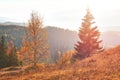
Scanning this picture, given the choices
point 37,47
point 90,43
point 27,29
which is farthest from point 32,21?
point 90,43

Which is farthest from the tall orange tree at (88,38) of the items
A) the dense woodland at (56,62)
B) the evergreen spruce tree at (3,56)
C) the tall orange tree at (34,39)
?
the evergreen spruce tree at (3,56)

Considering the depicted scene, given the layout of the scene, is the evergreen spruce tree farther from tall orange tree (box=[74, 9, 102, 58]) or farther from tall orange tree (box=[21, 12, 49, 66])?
tall orange tree (box=[21, 12, 49, 66])

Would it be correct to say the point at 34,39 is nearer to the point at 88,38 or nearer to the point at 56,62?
the point at 56,62

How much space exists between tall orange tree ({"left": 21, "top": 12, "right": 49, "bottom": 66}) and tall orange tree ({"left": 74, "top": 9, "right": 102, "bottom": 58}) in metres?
12.4

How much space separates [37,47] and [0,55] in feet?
97.4

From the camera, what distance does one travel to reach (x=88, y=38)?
5997 centimetres

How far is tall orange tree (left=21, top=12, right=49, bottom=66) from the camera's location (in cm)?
4669

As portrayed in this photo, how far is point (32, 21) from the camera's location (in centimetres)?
4662

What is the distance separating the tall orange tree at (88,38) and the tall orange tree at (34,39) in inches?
489

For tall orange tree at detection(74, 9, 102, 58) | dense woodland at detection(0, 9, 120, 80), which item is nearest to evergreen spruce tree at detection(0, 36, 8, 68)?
dense woodland at detection(0, 9, 120, 80)

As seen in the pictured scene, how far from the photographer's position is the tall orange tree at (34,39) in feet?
153

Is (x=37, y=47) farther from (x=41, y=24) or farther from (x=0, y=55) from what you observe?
(x=0, y=55)

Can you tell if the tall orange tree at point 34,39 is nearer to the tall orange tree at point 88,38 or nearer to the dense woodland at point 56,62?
the dense woodland at point 56,62

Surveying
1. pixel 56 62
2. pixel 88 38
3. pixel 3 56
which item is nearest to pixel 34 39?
pixel 56 62
